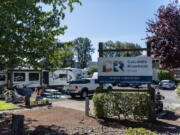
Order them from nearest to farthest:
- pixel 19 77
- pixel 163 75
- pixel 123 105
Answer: pixel 123 105 → pixel 19 77 → pixel 163 75

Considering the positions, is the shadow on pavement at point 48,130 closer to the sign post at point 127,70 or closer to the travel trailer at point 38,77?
the sign post at point 127,70

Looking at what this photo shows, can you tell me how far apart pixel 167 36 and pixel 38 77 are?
1761cm

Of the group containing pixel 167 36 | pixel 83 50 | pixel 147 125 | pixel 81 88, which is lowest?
pixel 147 125

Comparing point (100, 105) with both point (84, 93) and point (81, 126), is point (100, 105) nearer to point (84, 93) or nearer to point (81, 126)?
point (81, 126)

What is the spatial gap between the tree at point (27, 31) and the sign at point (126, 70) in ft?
7.83

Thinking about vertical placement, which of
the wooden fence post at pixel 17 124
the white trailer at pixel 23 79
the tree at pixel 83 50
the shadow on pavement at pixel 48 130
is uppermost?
the tree at pixel 83 50

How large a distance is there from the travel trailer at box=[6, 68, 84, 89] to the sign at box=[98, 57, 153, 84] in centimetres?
1262

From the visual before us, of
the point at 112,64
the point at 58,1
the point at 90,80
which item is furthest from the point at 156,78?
the point at 58,1

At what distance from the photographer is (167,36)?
598 centimetres

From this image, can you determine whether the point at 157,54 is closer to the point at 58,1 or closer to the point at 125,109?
the point at 125,109

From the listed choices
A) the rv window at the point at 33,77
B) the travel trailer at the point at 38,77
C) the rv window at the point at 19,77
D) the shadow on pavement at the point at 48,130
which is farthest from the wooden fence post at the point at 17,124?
the rv window at the point at 33,77

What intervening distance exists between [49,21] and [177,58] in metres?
4.74

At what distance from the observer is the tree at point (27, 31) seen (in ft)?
17.4

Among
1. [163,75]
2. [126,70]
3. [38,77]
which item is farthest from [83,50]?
[126,70]
